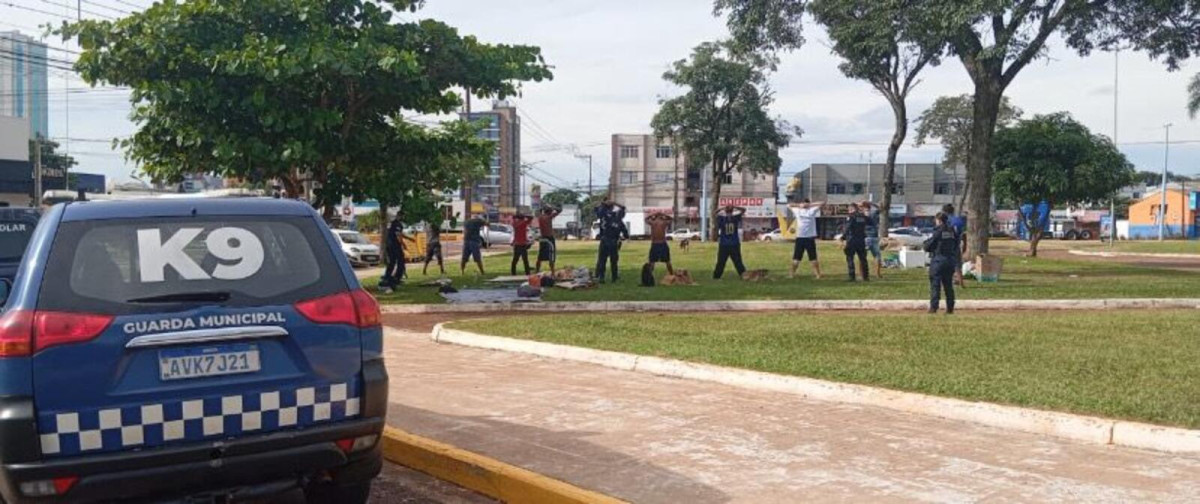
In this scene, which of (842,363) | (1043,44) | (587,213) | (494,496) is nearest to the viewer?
(494,496)

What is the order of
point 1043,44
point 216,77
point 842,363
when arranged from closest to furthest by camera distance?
point 842,363 < point 216,77 < point 1043,44

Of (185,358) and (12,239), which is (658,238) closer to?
(12,239)

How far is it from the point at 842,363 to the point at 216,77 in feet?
36.9

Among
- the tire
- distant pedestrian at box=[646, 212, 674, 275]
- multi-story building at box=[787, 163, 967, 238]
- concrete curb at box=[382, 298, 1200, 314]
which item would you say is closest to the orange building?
multi-story building at box=[787, 163, 967, 238]

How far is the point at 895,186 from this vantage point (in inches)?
3297

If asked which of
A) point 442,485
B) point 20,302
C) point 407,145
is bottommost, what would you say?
point 442,485

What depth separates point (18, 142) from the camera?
4772 centimetres

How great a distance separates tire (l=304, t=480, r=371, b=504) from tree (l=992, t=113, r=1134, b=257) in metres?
29.0

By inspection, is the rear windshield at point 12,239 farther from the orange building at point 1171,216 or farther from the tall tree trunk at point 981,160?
the orange building at point 1171,216

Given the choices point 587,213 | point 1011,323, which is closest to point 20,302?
point 1011,323

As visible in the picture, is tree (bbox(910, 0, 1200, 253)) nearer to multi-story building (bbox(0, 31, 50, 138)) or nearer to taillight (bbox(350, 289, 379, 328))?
taillight (bbox(350, 289, 379, 328))

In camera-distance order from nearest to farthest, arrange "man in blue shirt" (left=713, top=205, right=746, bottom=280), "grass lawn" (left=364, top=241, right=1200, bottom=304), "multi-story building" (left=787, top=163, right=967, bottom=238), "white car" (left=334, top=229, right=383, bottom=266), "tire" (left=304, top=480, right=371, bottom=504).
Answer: "tire" (left=304, top=480, right=371, bottom=504), "grass lawn" (left=364, top=241, right=1200, bottom=304), "man in blue shirt" (left=713, top=205, right=746, bottom=280), "white car" (left=334, top=229, right=383, bottom=266), "multi-story building" (left=787, top=163, right=967, bottom=238)

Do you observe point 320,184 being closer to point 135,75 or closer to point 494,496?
point 135,75

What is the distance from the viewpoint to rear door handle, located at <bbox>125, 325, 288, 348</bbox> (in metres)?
3.92
